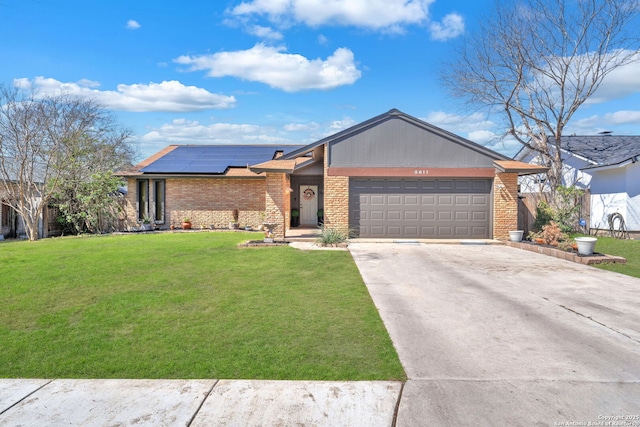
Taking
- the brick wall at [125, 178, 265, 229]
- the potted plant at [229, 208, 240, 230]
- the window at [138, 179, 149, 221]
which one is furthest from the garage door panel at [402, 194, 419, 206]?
the window at [138, 179, 149, 221]

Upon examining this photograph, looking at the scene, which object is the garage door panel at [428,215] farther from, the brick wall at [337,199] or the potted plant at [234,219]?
the potted plant at [234,219]

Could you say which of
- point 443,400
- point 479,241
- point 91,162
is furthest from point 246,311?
point 91,162

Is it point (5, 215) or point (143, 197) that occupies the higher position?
point (143, 197)

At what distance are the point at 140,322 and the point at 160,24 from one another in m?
12.0

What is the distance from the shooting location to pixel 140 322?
527cm

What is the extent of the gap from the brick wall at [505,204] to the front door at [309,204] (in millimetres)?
8523

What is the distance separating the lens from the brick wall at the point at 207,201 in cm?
1948

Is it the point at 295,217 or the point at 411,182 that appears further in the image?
the point at 295,217

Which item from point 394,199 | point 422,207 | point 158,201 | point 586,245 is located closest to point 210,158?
point 158,201

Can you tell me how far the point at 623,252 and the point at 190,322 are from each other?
42.2ft

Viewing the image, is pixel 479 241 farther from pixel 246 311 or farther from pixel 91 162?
pixel 91 162

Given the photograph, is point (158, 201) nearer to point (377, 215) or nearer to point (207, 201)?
point (207, 201)

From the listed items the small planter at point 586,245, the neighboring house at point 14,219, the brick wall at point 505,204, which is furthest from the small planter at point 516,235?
the neighboring house at point 14,219

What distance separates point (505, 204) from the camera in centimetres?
1516
